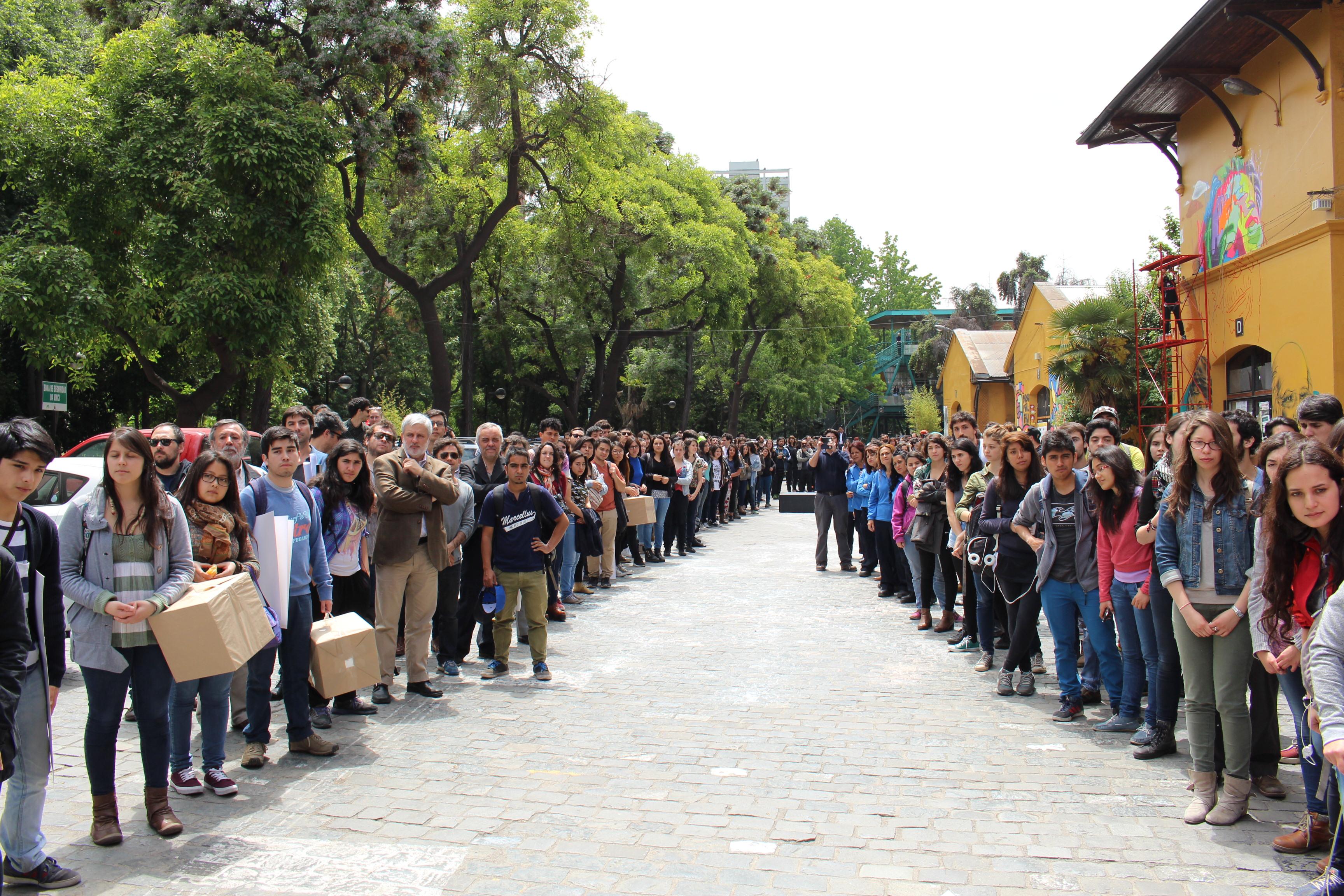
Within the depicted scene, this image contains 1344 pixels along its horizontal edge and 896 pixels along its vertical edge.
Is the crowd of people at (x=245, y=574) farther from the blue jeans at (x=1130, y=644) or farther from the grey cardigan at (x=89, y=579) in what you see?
the blue jeans at (x=1130, y=644)

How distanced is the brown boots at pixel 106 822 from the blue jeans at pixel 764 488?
82.2ft

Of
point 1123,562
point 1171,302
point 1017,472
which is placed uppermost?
point 1171,302

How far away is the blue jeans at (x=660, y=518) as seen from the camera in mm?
15328

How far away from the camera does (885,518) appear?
11594 millimetres

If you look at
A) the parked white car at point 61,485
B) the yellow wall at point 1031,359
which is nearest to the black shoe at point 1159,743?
the parked white car at point 61,485

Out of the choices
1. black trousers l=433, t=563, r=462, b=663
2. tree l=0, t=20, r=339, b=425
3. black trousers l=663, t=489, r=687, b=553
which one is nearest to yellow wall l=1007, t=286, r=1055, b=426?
black trousers l=663, t=489, r=687, b=553

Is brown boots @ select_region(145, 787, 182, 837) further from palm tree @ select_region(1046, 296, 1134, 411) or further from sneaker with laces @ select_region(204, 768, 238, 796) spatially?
palm tree @ select_region(1046, 296, 1134, 411)

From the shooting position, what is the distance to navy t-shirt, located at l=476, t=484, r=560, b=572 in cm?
728

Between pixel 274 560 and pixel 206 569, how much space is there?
1.71ft

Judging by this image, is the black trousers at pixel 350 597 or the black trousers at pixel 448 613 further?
the black trousers at pixel 448 613

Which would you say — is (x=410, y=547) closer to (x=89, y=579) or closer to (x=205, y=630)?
(x=205, y=630)

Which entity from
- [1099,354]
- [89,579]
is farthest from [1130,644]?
[1099,354]

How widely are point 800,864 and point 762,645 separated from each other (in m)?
4.56

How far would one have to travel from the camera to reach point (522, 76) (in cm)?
2203
